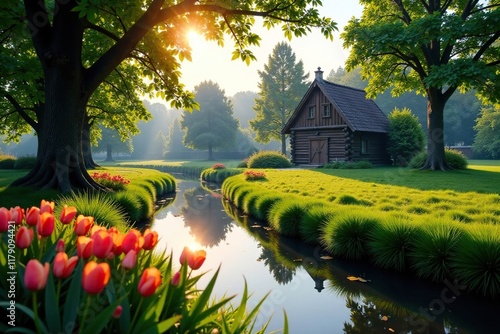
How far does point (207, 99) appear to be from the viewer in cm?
6344

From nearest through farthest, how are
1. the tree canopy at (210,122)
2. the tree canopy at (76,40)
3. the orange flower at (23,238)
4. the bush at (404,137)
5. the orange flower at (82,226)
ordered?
the orange flower at (23,238)
the orange flower at (82,226)
the tree canopy at (76,40)
the bush at (404,137)
the tree canopy at (210,122)

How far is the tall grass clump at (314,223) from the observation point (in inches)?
331

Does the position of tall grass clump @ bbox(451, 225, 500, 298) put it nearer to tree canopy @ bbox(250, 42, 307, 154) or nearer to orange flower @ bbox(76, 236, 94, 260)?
orange flower @ bbox(76, 236, 94, 260)

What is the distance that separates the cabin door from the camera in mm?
29734

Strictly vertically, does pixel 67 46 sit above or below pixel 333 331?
above

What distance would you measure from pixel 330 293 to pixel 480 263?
2.41m

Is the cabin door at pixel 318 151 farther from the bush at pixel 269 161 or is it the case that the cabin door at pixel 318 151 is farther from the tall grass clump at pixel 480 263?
the tall grass clump at pixel 480 263

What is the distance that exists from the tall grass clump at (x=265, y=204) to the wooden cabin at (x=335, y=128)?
1700cm

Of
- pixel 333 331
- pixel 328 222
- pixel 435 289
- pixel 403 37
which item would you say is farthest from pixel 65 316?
pixel 403 37

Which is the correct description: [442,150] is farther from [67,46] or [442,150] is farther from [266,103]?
[266,103]

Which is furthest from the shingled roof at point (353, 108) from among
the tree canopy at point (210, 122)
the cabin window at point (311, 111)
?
the tree canopy at point (210, 122)

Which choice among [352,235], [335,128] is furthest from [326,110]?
[352,235]

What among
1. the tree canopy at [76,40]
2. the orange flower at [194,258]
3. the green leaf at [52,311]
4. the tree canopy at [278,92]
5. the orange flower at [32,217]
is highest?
the tree canopy at [278,92]

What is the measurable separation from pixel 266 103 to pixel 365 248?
4288 centimetres
